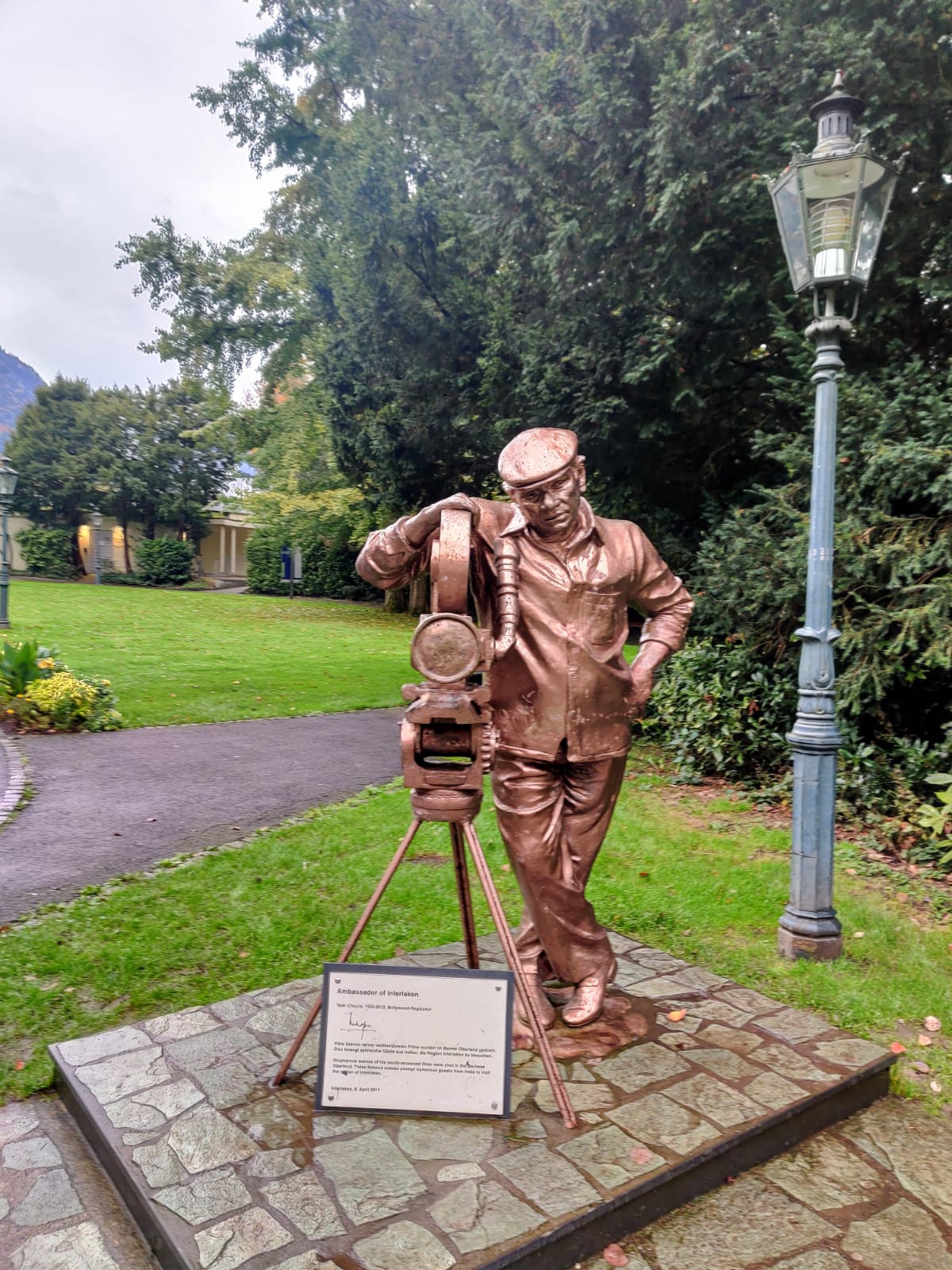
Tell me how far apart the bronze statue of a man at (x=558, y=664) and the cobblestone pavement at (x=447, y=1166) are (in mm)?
577

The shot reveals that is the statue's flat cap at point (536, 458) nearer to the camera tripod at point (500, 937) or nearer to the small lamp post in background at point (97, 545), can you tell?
the camera tripod at point (500, 937)

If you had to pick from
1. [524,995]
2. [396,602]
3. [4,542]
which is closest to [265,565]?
[396,602]

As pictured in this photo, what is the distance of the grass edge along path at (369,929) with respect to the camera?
3.87m

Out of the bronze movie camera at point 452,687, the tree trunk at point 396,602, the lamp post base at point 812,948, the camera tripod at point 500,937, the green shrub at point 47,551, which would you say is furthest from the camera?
the green shrub at point 47,551

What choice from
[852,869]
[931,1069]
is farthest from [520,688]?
[852,869]

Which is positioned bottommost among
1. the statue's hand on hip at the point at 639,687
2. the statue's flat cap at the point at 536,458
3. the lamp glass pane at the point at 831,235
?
the statue's hand on hip at the point at 639,687

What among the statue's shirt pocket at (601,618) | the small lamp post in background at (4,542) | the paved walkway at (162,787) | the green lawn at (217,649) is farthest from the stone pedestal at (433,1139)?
the small lamp post in background at (4,542)

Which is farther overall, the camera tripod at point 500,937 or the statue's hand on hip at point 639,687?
the statue's hand on hip at point 639,687

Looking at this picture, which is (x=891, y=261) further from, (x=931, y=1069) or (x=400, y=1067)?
(x=400, y=1067)

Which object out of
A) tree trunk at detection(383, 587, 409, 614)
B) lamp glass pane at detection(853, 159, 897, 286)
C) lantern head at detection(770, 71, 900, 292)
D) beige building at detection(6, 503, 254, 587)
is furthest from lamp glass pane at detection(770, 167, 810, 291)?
A: beige building at detection(6, 503, 254, 587)

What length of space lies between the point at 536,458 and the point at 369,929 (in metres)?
2.97

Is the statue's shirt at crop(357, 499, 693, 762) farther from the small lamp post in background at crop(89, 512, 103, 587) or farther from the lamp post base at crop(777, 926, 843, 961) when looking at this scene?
the small lamp post in background at crop(89, 512, 103, 587)

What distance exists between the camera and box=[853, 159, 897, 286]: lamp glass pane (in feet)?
14.1

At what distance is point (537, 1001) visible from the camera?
3.27 meters
